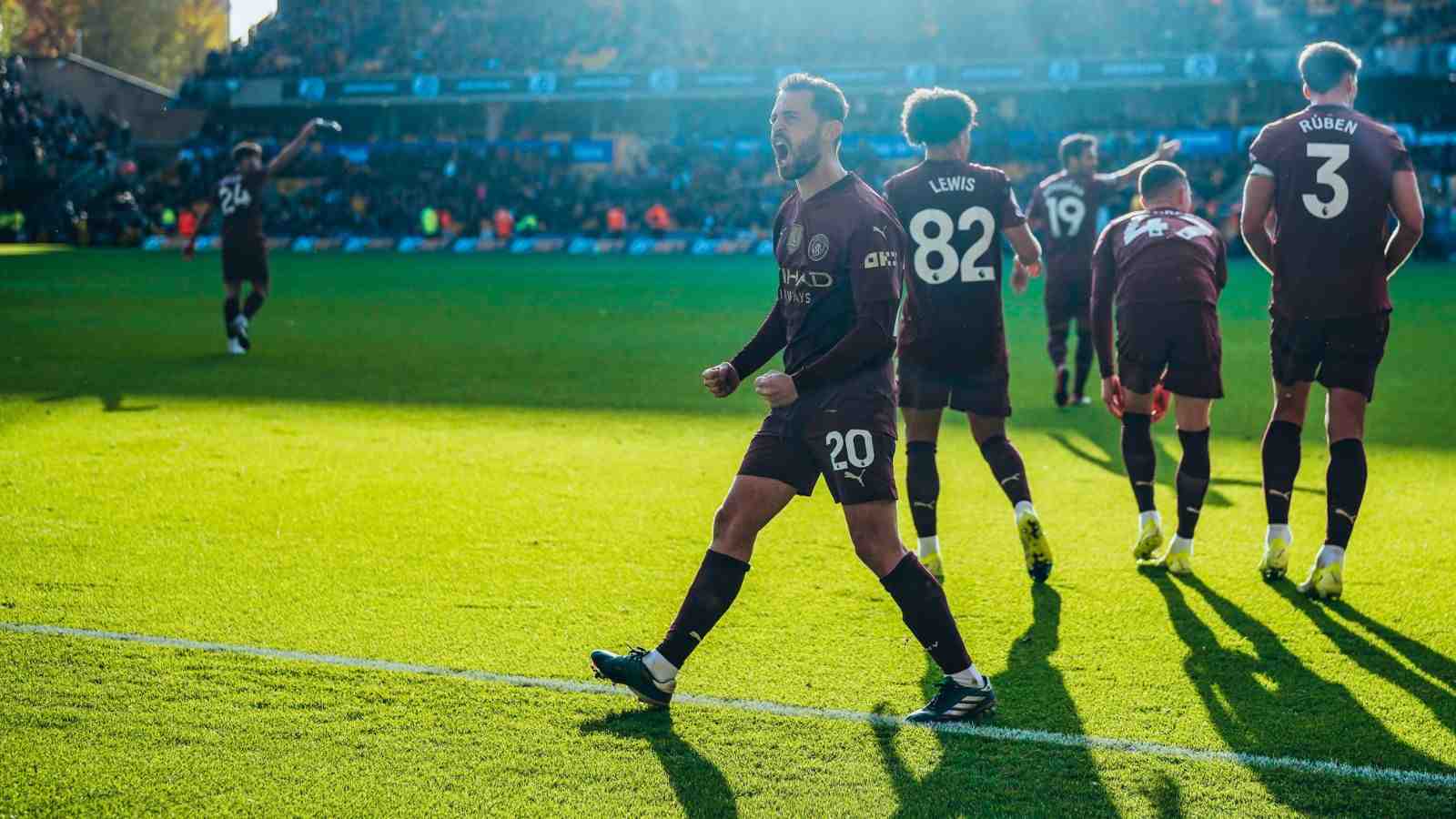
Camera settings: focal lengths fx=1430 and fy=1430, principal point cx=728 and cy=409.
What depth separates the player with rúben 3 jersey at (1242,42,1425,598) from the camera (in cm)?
639

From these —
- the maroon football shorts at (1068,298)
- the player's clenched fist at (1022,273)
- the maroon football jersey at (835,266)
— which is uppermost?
the maroon football jersey at (835,266)

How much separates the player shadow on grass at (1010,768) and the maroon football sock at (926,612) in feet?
0.83

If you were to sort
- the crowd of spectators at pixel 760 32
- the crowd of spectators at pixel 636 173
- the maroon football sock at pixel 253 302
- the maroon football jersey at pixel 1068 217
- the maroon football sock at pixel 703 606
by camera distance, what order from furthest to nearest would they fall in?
the crowd of spectators at pixel 760 32 < the crowd of spectators at pixel 636 173 < the maroon football sock at pixel 253 302 < the maroon football jersey at pixel 1068 217 < the maroon football sock at pixel 703 606

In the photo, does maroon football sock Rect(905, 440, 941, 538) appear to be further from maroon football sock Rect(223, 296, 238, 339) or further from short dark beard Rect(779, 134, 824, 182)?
maroon football sock Rect(223, 296, 238, 339)

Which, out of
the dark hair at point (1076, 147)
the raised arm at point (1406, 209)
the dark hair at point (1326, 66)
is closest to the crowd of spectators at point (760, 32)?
the dark hair at point (1076, 147)

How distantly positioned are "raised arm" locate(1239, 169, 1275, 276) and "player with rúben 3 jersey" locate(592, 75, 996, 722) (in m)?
2.60

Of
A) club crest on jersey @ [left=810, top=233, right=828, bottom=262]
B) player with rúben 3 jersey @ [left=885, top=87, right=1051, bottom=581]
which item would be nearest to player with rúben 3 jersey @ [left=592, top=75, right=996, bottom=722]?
club crest on jersey @ [left=810, top=233, right=828, bottom=262]

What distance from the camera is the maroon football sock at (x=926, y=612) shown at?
189 inches

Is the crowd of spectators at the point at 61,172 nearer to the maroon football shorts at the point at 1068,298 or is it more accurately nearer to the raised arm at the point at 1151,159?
the maroon football shorts at the point at 1068,298

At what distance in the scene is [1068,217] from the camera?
11891 mm

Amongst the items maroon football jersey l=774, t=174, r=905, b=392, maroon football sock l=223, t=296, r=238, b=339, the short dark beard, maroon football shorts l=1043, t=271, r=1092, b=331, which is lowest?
maroon football sock l=223, t=296, r=238, b=339

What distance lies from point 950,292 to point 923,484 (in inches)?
35.9

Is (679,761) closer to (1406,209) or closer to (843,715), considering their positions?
(843,715)

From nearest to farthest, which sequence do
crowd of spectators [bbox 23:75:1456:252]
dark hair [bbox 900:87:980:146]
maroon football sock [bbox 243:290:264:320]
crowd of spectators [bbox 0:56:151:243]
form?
dark hair [bbox 900:87:980:146] < maroon football sock [bbox 243:290:264:320] < crowd of spectators [bbox 23:75:1456:252] < crowd of spectators [bbox 0:56:151:243]
